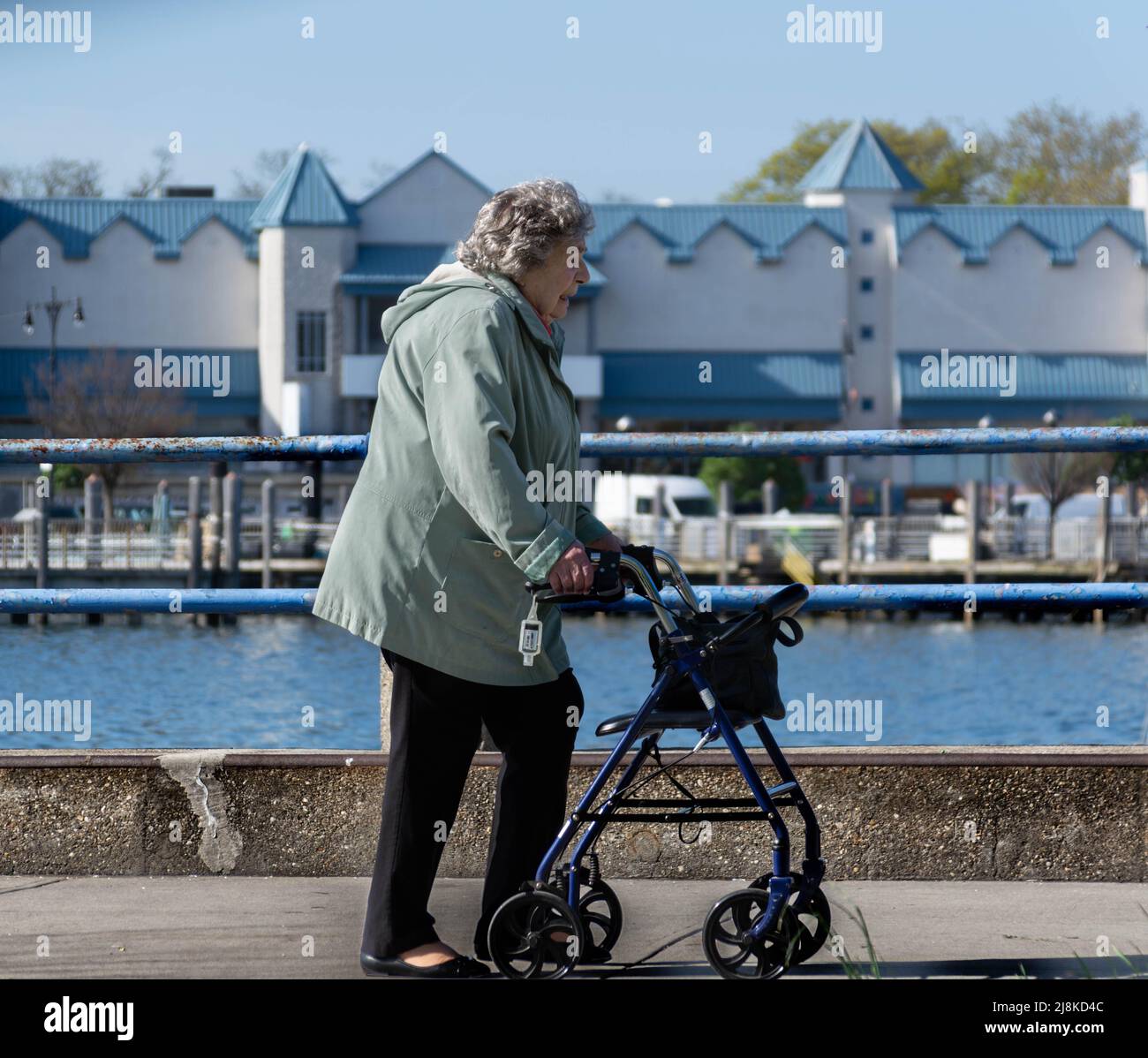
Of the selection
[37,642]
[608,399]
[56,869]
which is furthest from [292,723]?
[608,399]

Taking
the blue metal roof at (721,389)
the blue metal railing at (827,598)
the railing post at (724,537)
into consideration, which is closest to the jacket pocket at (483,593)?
the blue metal railing at (827,598)

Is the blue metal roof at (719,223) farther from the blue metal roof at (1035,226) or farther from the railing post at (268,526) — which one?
the railing post at (268,526)

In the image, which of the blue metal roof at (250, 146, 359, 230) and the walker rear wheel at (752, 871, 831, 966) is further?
the blue metal roof at (250, 146, 359, 230)

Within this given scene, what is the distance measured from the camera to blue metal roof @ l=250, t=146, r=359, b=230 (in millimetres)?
64500

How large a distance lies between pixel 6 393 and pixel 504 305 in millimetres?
65157

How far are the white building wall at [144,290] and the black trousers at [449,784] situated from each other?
62432 millimetres

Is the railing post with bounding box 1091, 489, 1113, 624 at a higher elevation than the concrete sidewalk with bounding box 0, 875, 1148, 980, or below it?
below

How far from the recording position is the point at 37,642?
3953 cm

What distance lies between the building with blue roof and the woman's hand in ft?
195

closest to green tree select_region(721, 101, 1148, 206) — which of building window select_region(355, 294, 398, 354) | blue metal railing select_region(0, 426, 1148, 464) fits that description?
building window select_region(355, 294, 398, 354)

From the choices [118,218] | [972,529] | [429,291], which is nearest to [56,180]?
[118,218]

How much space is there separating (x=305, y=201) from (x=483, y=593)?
6240 cm

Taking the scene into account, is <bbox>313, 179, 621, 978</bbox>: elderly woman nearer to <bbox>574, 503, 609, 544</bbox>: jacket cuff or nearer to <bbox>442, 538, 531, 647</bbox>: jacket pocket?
<bbox>442, 538, 531, 647</bbox>: jacket pocket
